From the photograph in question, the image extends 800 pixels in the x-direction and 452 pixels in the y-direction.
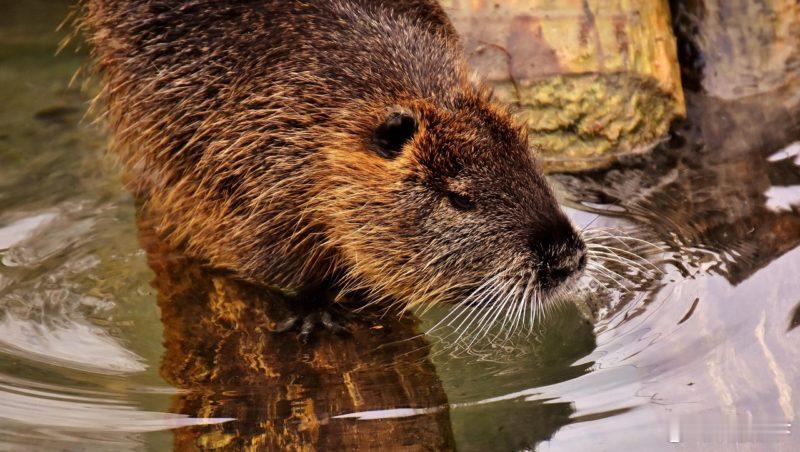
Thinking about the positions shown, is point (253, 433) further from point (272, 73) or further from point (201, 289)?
point (272, 73)

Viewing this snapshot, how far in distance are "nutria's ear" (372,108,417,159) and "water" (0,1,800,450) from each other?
0.71 m

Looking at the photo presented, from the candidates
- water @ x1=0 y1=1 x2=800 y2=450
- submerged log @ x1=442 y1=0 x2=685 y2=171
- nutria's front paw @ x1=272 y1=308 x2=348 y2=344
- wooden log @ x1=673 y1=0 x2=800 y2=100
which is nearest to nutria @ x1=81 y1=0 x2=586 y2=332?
nutria's front paw @ x1=272 y1=308 x2=348 y2=344

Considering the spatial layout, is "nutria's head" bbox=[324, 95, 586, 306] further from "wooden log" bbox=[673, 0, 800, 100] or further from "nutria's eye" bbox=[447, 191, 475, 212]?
"wooden log" bbox=[673, 0, 800, 100]

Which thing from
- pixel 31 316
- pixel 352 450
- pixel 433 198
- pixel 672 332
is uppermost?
pixel 433 198

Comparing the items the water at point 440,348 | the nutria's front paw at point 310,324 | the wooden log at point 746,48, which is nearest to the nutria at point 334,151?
the nutria's front paw at point 310,324

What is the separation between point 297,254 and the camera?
4.00m

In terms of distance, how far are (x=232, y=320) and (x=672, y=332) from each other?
5.50 feet

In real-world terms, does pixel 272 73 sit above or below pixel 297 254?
above

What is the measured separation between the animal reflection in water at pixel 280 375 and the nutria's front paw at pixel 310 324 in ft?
0.11

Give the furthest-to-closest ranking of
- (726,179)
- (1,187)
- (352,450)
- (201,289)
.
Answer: (1,187)
(726,179)
(201,289)
(352,450)

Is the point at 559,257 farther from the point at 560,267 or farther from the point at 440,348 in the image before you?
the point at 440,348

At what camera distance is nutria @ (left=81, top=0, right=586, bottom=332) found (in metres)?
3.58

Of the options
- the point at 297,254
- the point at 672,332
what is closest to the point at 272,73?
the point at 297,254

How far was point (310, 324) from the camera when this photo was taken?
12.7ft
